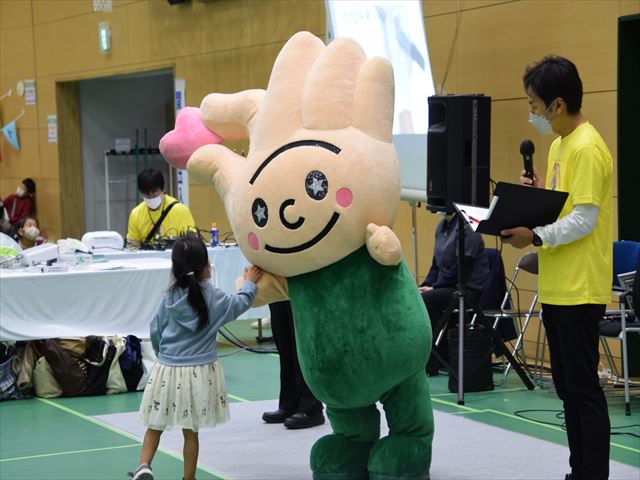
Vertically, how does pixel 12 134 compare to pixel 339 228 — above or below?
above

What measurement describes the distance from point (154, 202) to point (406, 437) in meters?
4.96

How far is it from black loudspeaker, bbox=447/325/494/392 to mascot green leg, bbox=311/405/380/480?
287 cm

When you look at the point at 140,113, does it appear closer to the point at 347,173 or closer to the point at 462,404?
the point at 462,404

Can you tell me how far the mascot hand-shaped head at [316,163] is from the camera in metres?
3.62

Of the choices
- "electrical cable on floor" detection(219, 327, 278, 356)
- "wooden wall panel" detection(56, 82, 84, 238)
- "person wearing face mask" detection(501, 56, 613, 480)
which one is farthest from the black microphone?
"wooden wall panel" detection(56, 82, 84, 238)

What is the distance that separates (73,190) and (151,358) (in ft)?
30.6

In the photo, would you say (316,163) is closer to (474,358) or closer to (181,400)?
(181,400)

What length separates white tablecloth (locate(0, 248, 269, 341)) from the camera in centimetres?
668

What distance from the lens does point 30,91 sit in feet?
53.2

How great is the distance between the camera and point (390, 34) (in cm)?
805

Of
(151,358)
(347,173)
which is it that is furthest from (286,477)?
(151,358)

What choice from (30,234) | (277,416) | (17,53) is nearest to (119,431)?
(277,416)

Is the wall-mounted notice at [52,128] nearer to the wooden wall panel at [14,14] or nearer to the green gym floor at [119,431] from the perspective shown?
the wooden wall panel at [14,14]

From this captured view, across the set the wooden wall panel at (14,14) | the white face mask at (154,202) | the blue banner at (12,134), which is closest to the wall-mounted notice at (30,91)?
the blue banner at (12,134)
